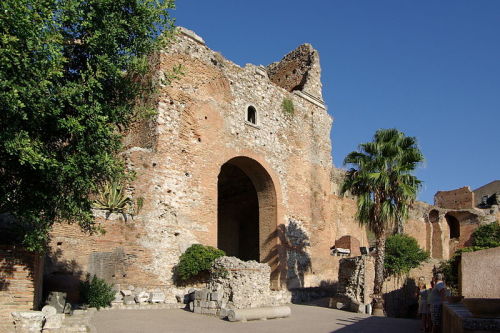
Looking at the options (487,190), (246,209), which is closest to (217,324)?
(246,209)

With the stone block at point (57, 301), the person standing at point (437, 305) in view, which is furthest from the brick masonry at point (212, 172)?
the person standing at point (437, 305)

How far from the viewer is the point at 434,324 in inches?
365

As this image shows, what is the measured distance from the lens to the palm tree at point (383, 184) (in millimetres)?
15805

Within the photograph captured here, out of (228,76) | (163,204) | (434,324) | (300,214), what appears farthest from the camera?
(300,214)

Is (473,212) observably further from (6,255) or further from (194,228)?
(6,255)

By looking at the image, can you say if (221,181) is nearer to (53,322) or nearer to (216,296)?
(216,296)

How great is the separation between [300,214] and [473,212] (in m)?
27.5

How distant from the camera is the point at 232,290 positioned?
1251 cm

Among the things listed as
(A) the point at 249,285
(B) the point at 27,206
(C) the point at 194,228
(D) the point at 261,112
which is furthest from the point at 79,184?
(D) the point at 261,112

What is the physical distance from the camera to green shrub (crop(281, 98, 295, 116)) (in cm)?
2096

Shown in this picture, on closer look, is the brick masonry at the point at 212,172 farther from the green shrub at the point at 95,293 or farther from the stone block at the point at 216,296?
the stone block at the point at 216,296

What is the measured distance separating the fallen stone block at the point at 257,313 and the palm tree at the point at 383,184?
4.13 meters

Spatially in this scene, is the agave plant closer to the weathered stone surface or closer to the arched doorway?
the weathered stone surface

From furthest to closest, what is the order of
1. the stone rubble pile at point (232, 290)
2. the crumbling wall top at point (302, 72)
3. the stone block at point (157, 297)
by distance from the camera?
the crumbling wall top at point (302, 72) → the stone block at point (157, 297) → the stone rubble pile at point (232, 290)
